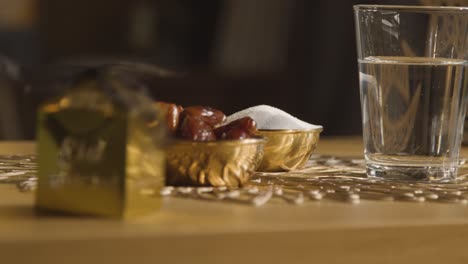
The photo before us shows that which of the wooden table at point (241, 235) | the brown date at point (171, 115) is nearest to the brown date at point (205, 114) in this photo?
the brown date at point (171, 115)

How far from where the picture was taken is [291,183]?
32.3 inches

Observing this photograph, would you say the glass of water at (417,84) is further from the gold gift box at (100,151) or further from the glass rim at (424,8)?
the gold gift box at (100,151)

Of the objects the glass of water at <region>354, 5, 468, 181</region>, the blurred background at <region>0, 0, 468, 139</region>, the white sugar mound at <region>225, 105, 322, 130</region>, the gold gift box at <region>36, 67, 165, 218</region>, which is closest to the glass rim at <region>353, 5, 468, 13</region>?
the glass of water at <region>354, 5, 468, 181</region>

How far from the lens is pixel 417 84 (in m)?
0.84

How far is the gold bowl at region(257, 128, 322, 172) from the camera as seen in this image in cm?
87

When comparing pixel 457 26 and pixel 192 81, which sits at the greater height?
pixel 457 26

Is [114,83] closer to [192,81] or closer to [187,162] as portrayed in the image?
[187,162]

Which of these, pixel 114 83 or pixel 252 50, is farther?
pixel 252 50

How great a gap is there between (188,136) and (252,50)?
3013 millimetres

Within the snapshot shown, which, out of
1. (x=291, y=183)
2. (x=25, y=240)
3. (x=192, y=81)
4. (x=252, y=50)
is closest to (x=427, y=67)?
(x=291, y=183)

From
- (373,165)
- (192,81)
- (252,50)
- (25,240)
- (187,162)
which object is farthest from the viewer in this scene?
(252,50)

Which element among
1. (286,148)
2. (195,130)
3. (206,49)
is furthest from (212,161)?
(206,49)

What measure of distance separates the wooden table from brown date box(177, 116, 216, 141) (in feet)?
0.24

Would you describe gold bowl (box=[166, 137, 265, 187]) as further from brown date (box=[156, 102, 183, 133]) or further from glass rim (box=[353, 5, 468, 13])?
glass rim (box=[353, 5, 468, 13])
